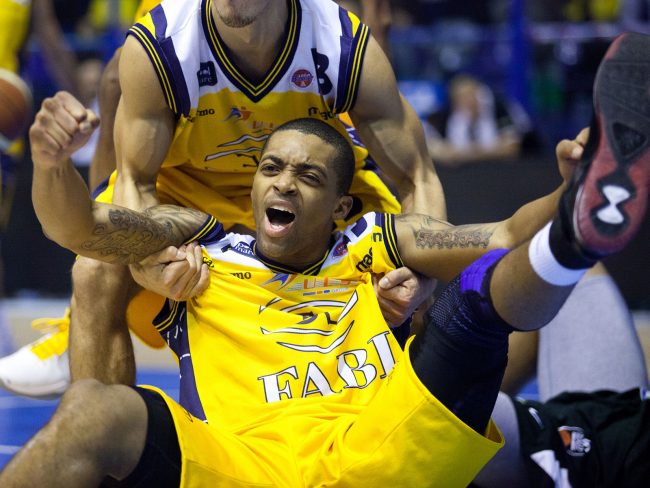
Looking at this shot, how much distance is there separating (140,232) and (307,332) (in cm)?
52

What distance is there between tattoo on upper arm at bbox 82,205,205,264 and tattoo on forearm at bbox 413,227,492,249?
2.05 feet

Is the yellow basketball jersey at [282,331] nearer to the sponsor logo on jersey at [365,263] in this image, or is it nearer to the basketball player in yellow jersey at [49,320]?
the sponsor logo on jersey at [365,263]

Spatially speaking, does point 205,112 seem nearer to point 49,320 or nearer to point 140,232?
point 140,232

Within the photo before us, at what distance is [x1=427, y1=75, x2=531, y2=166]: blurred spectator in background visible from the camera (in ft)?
21.5

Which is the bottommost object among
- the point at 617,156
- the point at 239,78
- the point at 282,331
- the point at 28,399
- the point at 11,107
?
the point at 28,399

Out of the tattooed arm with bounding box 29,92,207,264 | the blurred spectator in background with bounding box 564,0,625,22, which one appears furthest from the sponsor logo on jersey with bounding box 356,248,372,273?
the blurred spectator in background with bounding box 564,0,625,22

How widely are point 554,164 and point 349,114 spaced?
2571 millimetres

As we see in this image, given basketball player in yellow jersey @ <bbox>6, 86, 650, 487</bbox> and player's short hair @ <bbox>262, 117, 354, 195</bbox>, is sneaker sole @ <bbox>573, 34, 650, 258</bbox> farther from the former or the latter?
player's short hair @ <bbox>262, 117, 354, 195</bbox>

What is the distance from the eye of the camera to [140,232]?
273 cm

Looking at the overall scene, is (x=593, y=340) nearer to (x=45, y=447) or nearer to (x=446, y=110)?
(x=45, y=447)

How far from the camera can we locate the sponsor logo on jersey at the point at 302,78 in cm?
312

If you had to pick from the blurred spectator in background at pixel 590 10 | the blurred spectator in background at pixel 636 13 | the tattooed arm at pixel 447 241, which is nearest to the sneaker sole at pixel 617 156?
the tattooed arm at pixel 447 241

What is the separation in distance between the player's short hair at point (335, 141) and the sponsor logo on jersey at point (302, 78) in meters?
0.19

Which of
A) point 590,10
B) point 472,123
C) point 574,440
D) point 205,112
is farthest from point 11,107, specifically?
point 590,10
